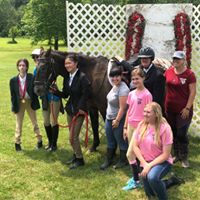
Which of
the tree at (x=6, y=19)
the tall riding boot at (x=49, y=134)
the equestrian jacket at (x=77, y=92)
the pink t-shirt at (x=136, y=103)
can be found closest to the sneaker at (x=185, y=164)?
the pink t-shirt at (x=136, y=103)

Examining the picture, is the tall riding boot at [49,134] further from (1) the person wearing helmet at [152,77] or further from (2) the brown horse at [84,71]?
(1) the person wearing helmet at [152,77]

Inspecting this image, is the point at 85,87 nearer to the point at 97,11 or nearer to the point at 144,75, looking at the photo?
the point at 144,75

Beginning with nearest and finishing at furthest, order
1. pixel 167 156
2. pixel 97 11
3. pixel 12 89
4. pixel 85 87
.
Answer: pixel 167 156
pixel 85 87
pixel 12 89
pixel 97 11

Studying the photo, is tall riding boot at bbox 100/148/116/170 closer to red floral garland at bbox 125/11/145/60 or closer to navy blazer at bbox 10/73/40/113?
navy blazer at bbox 10/73/40/113

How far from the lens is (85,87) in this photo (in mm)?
5500

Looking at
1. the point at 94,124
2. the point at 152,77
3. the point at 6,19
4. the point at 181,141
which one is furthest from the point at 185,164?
the point at 6,19

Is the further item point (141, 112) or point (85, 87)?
point (85, 87)

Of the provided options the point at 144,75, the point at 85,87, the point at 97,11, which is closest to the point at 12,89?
the point at 85,87

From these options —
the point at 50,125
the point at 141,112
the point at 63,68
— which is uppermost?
the point at 63,68

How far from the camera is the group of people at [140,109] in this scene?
14.1 feet

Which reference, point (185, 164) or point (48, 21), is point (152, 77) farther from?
point (48, 21)

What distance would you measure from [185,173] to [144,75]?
1.80 metres

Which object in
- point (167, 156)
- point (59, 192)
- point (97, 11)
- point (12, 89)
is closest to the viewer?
point (167, 156)

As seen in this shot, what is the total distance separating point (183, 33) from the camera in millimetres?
7297
